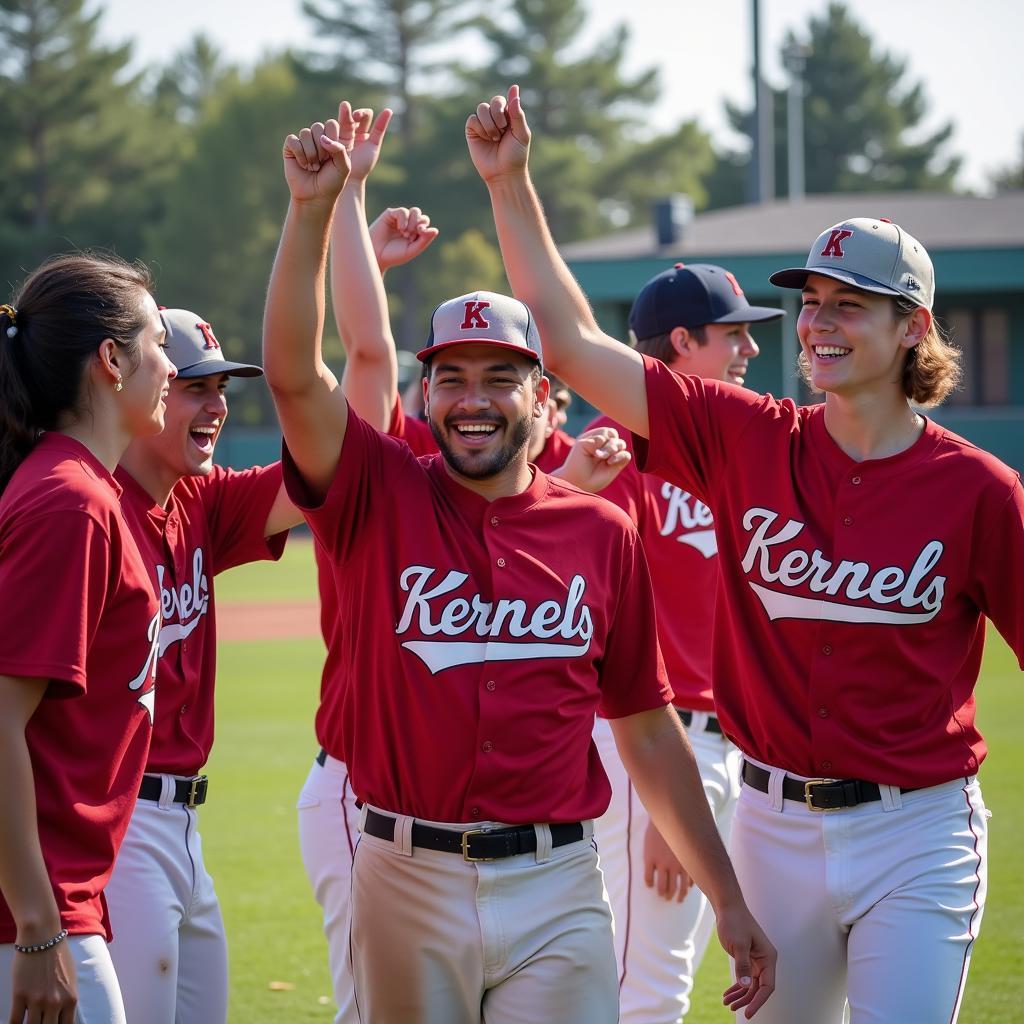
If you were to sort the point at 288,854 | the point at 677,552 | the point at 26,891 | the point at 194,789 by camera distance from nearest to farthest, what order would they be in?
1. the point at 26,891
2. the point at 194,789
3. the point at 677,552
4. the point at 288,854

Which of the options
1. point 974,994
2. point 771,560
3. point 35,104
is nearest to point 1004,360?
point 974,994

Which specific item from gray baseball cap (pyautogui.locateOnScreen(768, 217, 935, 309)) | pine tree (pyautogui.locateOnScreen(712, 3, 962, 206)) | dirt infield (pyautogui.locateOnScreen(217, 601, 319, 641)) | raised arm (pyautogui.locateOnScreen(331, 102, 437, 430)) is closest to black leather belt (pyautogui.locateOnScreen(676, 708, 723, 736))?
raised arm (pyautogui.locateOnScreen(331, 102, 437, 430))

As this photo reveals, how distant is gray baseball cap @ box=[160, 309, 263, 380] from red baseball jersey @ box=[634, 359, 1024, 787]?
126cm

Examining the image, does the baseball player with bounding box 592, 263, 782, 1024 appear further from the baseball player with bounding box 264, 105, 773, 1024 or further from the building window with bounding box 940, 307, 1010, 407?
the building window with bounding box 940, 307, 1010, 407

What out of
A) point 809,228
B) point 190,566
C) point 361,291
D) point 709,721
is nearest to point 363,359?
point 361,291

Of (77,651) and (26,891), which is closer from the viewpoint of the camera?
(26,891)

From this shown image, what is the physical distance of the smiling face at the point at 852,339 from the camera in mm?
3857

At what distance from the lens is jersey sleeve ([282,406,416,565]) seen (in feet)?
11.1

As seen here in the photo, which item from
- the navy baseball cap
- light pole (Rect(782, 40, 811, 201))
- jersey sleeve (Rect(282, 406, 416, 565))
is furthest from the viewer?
light pole (Rect(782, 40, 811, 201))

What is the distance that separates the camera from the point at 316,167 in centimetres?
330

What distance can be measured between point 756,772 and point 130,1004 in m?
1.69

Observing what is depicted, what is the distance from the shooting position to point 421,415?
577 cm

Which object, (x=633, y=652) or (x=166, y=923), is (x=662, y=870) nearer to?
(x=633, y=652)

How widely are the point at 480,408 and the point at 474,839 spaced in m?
1.01
